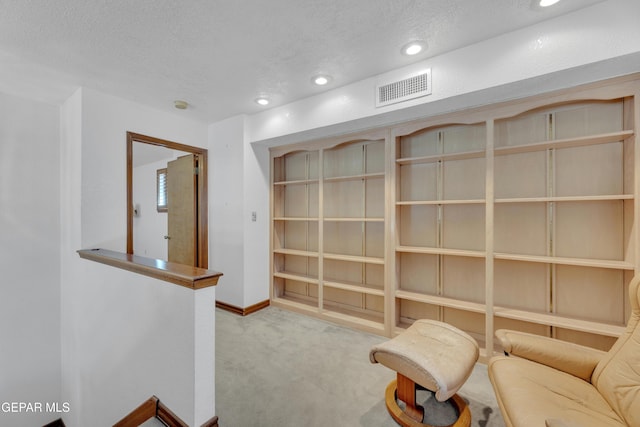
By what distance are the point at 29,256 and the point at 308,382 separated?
10.3ft

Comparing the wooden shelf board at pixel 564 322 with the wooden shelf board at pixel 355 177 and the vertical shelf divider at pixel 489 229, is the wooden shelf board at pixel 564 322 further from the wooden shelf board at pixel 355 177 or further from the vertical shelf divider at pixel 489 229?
the wooden shelf board at pixel 355 177

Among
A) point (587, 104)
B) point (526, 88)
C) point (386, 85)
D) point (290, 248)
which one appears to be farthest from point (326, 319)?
point (587, 104)

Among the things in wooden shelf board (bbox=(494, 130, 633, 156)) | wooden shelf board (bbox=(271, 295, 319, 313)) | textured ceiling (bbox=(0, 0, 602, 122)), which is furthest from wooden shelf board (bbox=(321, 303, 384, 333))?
textured ceiling (bbox=(0, 0, 602, 122))

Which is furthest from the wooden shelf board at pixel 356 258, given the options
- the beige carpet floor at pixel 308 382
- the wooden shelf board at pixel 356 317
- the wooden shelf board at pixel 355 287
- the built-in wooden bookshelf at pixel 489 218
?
the beige carpet floor at pixel 308 382

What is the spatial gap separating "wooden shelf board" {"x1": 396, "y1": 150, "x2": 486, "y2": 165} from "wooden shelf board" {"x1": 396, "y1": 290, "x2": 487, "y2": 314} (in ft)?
4.36

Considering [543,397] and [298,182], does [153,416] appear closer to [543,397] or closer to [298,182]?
[543,397]

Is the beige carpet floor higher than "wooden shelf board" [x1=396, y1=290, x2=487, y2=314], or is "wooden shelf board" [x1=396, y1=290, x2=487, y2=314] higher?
"wooden shelf board" [x1=396, y1=290, x2=487, y2=314]

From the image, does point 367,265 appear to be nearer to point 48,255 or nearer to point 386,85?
point 386,85

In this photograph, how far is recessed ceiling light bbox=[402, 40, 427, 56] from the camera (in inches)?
77.8

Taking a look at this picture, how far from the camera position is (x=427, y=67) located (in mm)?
2189

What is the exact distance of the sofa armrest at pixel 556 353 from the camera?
1.48 meters

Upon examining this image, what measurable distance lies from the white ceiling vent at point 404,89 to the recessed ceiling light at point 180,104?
2110 millimetres

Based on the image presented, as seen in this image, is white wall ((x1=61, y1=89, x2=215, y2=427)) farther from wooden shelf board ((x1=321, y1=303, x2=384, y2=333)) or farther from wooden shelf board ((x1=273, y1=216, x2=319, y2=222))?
wooden shelf board ((x1=321, y1=303, x2=384, y2=333))

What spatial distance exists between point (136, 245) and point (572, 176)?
7.55m
